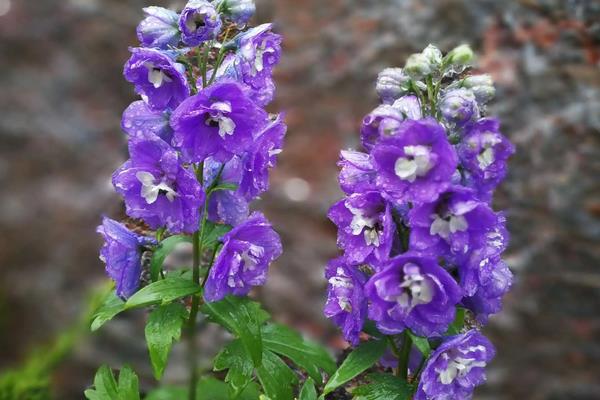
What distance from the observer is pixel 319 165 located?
15.4ft

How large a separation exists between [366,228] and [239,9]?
25.8 inches

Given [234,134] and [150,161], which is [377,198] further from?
[150,161]

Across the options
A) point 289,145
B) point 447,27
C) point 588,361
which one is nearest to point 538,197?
point 588,361

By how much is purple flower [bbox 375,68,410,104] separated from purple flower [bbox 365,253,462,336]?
1.36ft

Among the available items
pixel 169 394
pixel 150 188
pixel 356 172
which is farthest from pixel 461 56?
pixel 169 394

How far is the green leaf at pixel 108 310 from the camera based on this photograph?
2018mm

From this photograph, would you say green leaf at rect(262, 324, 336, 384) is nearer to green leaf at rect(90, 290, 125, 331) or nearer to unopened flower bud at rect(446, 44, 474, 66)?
green leaf at rect(90, 290, 125, 331)

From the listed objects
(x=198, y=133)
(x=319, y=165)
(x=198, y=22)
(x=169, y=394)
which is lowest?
(x=169, y=394)

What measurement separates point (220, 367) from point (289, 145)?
2883mm

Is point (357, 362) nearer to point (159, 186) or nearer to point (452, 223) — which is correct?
point (452, 223)

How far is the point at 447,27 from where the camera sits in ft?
14.4

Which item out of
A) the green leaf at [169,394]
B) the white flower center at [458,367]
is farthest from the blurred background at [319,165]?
the white flower center at [458,367]

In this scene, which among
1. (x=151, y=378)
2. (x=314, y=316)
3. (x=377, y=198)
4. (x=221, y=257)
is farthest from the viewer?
(x=314, y=316)

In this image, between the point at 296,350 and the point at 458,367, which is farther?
the point at 296,350
